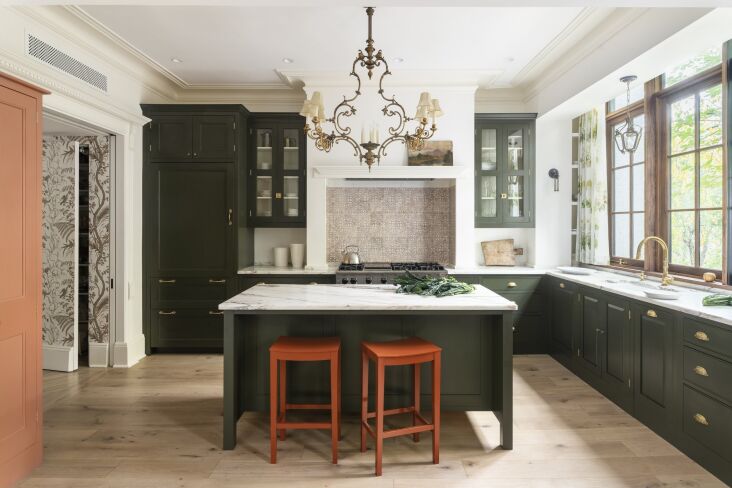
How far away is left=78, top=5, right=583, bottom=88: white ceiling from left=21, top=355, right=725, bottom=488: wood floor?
3.03m

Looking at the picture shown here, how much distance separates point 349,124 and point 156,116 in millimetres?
2049

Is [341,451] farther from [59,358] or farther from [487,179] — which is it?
[487,179]

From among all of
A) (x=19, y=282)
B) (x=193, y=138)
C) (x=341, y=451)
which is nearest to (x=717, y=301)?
(x=341, y=451)

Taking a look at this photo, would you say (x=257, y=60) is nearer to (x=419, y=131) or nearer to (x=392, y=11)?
(x=392, y=11)

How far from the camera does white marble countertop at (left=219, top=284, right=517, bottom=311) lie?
2.79 metres

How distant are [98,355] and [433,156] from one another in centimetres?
402

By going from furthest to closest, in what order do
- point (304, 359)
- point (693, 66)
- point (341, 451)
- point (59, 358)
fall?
point (59, 358)
point (693, 66)
point (341, 451)
point (304, 359)

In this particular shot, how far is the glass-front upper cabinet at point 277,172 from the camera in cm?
527

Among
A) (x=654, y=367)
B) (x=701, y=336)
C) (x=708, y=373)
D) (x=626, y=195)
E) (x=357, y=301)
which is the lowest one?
(x=654, y=367)

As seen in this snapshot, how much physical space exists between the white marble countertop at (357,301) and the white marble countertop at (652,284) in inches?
40.3

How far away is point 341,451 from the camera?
2869 millimetres

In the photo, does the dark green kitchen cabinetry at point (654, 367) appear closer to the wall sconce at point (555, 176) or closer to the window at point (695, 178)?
the window at point (695, 178)

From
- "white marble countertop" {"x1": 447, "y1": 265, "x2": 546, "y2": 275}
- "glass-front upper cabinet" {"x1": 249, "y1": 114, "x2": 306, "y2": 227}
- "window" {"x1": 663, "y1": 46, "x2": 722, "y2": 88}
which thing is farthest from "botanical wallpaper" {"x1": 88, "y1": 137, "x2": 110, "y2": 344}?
"window" {"x1": 663, "y1": 46, "x2": 722, "y2": 88}

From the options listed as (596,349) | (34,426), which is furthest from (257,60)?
(596,349)
